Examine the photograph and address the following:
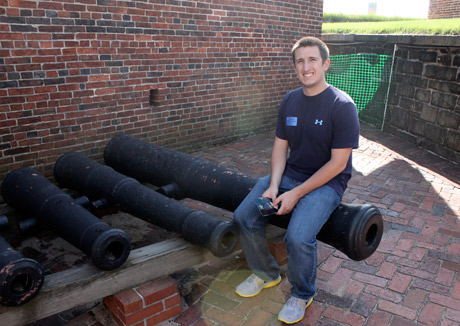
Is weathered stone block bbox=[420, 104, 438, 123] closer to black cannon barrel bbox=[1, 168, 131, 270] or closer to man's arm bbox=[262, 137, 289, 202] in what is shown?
man's arm bbox=[262, 137, 289, 202]

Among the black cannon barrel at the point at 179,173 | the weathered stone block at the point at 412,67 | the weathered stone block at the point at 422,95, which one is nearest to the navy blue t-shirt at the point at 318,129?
the black cannon barrel at the point at 179,173

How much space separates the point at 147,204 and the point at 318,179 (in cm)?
130

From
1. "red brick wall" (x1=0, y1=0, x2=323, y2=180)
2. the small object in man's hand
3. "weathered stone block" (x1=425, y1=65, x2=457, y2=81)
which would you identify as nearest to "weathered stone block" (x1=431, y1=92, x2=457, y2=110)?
"weathered stone block" (x1=425, y1=65, x2=457, y2=81)

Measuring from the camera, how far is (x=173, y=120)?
19.9 feet

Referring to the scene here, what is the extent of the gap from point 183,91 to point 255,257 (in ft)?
12.0

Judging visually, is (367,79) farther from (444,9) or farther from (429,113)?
(444,9)

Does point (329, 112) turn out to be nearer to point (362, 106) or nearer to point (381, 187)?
point (381, 187)

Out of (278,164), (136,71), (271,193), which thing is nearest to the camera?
(271,193)

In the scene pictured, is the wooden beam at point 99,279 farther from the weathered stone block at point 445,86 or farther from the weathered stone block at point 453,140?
the weathered stone block at point 445,86

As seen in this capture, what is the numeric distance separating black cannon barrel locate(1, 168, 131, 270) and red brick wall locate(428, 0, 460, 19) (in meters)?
16.0

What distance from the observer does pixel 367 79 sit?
8602 millimetres

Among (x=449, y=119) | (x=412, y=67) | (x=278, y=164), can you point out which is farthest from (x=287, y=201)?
(x=412, y=67)

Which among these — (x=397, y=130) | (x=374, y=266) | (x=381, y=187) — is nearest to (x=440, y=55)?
(x=397, y=130)

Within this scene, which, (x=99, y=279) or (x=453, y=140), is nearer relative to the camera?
(x=99, y=279)
